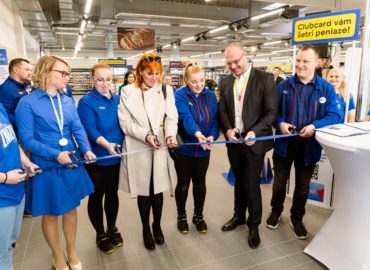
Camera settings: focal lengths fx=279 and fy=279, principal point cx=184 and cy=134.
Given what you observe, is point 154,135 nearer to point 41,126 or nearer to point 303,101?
point 41,126

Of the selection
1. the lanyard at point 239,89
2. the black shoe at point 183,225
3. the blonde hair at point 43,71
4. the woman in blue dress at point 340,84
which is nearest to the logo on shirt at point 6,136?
the blonde hair at point 43,71

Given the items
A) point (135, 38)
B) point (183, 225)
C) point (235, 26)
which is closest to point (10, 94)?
point (183, 225)

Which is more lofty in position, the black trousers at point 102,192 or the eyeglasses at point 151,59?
the eyeglasses at point 151,59

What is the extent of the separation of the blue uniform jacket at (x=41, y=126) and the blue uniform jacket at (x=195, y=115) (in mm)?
954

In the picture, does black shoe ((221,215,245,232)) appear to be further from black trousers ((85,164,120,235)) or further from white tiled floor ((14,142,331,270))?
black trousers ((85,164,120,235))

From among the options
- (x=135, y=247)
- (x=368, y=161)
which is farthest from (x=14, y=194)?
(x=368, y=161)

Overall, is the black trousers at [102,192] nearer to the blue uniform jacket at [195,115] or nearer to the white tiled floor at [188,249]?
the white tiled floor at [188,249]

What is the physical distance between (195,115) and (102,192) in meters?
1.04

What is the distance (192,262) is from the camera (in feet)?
7.66

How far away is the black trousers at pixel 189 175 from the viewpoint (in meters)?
2.57

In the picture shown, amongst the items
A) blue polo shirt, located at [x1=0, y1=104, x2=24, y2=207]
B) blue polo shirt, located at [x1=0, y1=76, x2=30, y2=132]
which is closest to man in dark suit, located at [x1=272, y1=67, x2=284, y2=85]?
blue polo shirt, located at [x1=0, y1=76, x2=30, y2=132]

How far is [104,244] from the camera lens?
247 cm

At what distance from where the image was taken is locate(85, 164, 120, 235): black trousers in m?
2.25

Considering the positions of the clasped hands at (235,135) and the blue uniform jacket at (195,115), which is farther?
the blue uniform jacket at (195,115)
